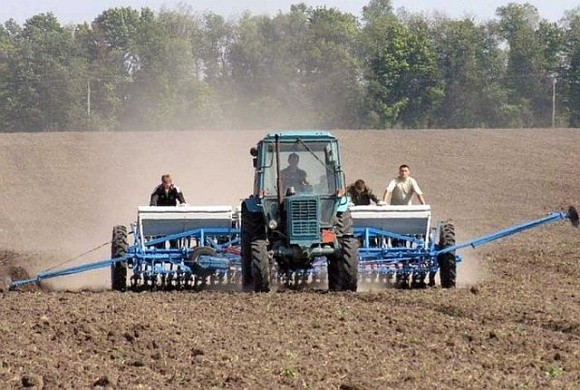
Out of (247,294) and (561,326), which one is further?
(247,294)

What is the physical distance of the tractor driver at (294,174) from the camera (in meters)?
16.5

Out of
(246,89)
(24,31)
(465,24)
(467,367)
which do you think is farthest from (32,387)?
(24,31)

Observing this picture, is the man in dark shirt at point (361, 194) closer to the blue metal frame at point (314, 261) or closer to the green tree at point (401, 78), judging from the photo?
the blue metal frame at point (314, 261)

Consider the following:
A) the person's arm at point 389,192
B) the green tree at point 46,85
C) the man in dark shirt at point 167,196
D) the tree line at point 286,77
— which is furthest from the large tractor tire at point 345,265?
the green tree at point 46,85

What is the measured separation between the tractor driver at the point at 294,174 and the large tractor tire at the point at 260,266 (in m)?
1.09

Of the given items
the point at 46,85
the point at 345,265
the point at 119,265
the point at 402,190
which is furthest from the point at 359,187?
the point at 46,85

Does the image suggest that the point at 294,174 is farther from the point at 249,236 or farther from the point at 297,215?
the point at 249,236

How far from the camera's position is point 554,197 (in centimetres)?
3756

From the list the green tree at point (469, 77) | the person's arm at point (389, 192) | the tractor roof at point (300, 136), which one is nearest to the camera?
the tractor roof at point (300, 136)

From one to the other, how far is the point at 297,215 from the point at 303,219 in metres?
0.09

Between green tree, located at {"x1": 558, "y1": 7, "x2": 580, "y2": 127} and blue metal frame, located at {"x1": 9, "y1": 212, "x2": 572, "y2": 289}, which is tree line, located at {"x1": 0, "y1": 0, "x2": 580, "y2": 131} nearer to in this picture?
green tree, located at {"x1": 558, "y1": 7, "x2": 580, "y2": 127}

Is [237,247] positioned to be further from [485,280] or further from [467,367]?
[467,367]

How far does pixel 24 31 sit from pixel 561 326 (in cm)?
9305

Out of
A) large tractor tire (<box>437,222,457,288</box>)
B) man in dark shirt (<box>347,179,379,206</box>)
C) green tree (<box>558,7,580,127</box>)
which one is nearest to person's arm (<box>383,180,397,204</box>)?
man in dark shirt (<box>347,179,379,206</box>)
